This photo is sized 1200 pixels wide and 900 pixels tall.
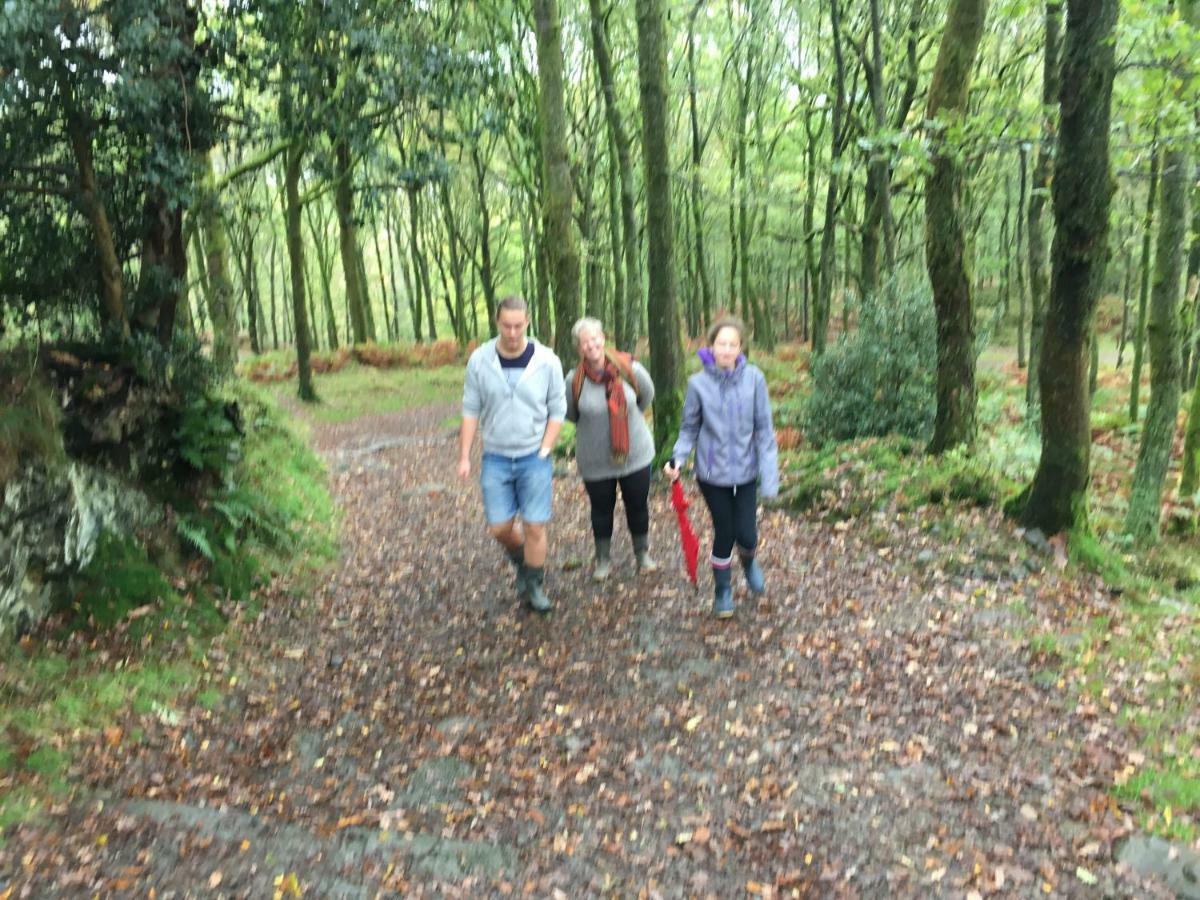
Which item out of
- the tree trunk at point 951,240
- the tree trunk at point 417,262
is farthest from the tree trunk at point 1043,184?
the tree trunk at point 417,262

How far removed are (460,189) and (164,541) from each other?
2567 centimetres

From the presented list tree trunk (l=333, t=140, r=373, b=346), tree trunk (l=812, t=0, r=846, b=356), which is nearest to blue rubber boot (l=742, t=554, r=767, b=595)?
tree trunk (l=812, t=0, r=846, b=356)

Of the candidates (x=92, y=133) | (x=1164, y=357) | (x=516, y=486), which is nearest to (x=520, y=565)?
(x=516, y=486)

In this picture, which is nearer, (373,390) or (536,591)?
(536,591)

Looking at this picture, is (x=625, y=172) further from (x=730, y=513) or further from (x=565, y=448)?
(x=730, y=513)

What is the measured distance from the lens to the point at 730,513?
5598 millimetres

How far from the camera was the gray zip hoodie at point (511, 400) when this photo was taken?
562 centimetres

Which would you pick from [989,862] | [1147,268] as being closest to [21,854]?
[989,862]

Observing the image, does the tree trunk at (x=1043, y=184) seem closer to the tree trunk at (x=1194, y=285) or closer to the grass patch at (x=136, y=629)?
the tree trunk at (x=1194, y=285)

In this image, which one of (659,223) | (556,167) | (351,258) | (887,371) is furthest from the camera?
(351,258)

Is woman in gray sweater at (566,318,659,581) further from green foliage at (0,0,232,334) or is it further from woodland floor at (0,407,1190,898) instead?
green foliage at (0,0,232,334)

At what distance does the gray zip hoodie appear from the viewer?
562 cm

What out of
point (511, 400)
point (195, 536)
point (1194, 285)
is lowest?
point (195, 536)

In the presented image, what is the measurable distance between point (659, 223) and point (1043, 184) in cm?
664
